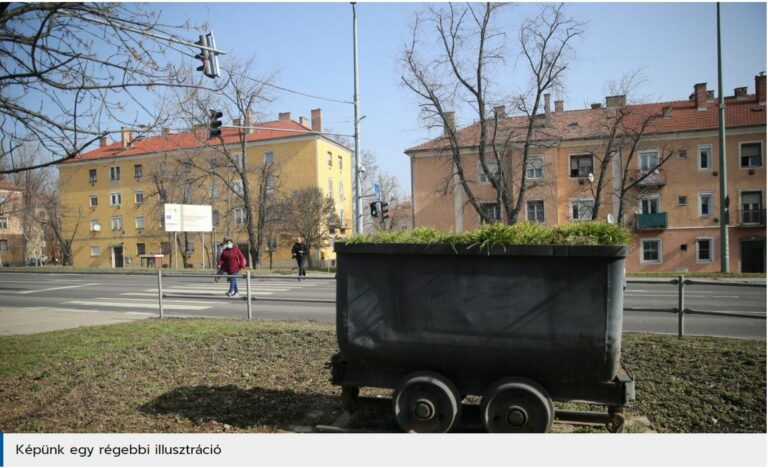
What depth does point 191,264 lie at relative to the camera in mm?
50062

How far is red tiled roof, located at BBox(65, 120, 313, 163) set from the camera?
5.30 metres

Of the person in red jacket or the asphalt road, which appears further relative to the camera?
the person in red jacket

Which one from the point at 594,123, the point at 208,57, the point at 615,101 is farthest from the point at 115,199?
the point at 208,57

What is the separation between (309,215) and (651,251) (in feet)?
80.9

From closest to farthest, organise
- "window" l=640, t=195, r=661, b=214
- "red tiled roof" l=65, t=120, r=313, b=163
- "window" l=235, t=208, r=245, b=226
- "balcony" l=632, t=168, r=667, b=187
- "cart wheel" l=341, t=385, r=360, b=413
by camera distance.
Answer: "cart wheel" l=341, t=385, r=360, b=413 → "red tiled roof" l=65, t=120, r=313, b=163 → "balcony" l=632, t=168, r=667, b=187 → "window" l=640, t=195, r=661, b=214 → "window" l=235, t=208, r=245, b=226

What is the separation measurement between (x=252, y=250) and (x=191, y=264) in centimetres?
1921

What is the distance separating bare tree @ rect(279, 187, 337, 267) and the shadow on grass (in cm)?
3411

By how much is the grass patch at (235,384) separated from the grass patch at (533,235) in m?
1.51

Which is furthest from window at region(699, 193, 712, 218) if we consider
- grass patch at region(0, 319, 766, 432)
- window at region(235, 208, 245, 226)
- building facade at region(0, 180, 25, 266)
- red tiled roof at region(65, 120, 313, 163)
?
window at region(235, 208, 245, 226)

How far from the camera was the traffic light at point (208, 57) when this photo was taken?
550cm

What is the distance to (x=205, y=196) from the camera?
4300cm

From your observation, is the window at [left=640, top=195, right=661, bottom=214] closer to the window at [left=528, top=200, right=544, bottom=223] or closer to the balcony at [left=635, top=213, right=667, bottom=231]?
the balcony at [left=635, top=213, right=667, bottom=231]

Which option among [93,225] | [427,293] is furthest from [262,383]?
[93,225]

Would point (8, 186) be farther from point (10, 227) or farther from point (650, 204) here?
point (650, 204)
